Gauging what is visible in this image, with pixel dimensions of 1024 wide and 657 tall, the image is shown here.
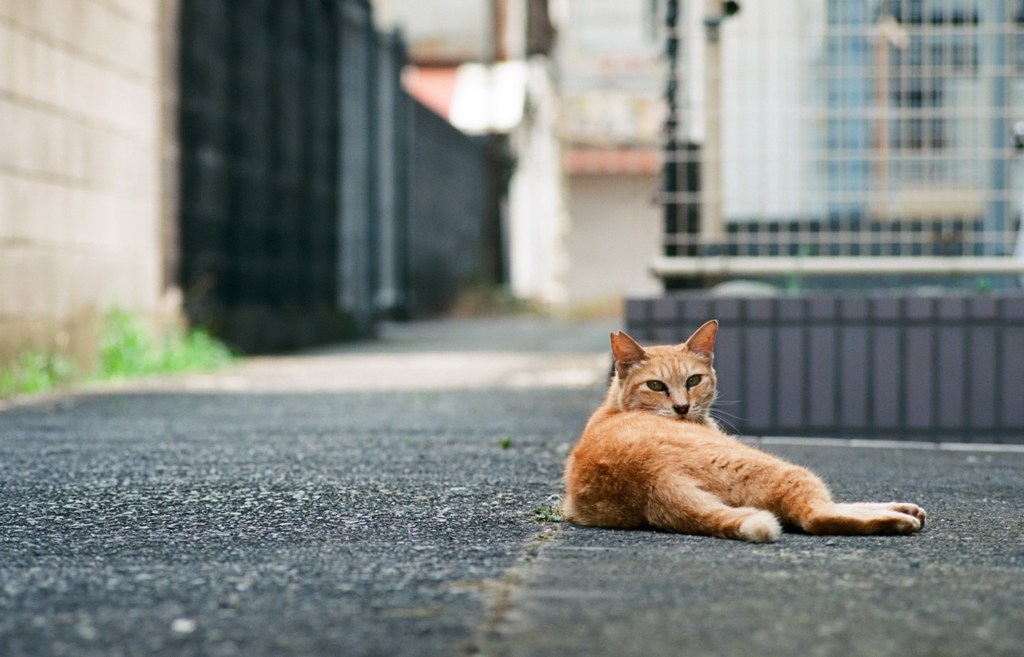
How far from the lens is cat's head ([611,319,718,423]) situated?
133 inches

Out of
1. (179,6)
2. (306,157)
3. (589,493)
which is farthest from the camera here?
(306,157)

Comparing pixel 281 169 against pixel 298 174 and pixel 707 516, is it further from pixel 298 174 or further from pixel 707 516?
pixel 707 516

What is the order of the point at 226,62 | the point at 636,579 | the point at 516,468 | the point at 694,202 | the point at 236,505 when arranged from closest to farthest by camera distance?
1. the point at 636,579
2. the point at 236,505
3. the point at 516,468
4. the point at 694,202
5. the point at 226,62

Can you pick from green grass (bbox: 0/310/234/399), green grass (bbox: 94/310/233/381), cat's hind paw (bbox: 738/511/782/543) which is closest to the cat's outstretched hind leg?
cat's hind paw (bbox: 738/511/782/543)

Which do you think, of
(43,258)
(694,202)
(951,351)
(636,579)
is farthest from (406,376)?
(636,579)

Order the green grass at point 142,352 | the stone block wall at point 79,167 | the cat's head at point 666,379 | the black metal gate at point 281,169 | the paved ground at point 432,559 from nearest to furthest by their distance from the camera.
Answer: the paved ground at point 432,559 < the cat's head at point 666,379 < the stone block wall at point 79,167 < the green grass at point 142,352 < the black metal gate at point 281,169

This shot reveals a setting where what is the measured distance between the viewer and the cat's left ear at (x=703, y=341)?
3.56 metres

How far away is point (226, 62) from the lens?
1002 cm

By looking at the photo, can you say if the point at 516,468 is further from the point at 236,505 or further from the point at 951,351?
the point at 951,351

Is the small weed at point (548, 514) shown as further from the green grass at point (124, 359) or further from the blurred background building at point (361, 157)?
the green grass at point (124, 359)

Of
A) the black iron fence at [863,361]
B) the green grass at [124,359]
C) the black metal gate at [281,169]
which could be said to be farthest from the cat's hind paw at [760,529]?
the black metal gate at [281,169]

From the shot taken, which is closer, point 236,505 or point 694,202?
point 236,505

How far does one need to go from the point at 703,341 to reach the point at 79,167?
4.97m

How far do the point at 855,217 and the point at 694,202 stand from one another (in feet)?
2.37
